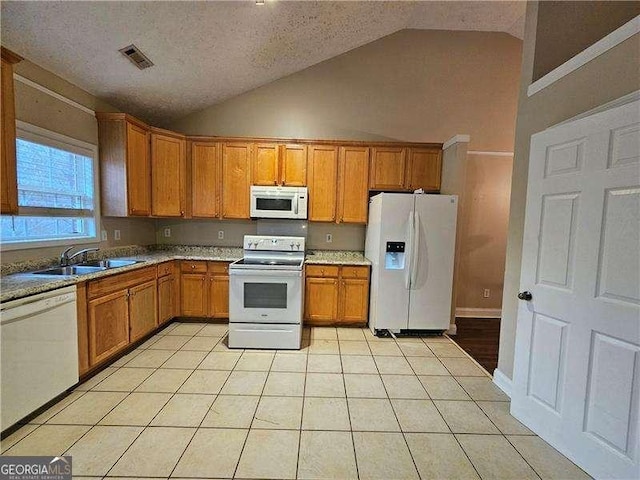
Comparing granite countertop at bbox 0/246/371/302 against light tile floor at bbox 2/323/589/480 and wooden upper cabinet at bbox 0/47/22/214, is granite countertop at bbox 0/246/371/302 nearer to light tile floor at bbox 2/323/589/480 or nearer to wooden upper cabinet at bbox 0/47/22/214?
wooden upper cabinet at bbox 0/47/22/214

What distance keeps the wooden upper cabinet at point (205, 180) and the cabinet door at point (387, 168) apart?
2116 mm

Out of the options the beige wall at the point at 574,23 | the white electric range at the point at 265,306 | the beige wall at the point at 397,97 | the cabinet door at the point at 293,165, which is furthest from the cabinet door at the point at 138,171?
the beige wall at the point at 574,23

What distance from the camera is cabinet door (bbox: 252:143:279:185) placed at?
3.92m

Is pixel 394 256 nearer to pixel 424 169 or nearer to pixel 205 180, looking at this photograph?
pixel 424 169

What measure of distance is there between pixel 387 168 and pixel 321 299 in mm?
1964

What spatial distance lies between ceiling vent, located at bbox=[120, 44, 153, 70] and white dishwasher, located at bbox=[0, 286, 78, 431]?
2.20 m

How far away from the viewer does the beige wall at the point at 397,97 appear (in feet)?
13.4

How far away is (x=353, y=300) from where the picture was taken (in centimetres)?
377

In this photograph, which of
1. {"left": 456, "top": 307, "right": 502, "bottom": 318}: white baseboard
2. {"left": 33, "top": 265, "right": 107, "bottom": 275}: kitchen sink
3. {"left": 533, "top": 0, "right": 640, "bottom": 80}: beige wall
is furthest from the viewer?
{"left": 456, "top": 307, "right": 502, "bottom": 318}: white baseboard

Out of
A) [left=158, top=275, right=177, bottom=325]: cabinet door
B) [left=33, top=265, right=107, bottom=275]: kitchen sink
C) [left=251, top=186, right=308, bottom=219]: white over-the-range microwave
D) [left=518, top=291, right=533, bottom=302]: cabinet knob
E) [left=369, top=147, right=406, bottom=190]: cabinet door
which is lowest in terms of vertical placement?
[left=158, top=275, right=177, bottom=325]: cabinet door

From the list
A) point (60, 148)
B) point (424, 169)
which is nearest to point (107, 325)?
point (60, 148)

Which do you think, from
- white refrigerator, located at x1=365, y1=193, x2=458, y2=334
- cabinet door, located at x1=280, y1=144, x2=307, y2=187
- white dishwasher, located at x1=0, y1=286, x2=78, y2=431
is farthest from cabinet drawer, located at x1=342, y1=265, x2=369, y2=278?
white dishwasher, located at x1=0, y1=286, x2=78, y2=431

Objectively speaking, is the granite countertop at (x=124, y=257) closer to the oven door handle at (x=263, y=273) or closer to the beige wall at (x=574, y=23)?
the oven door handle at (x=263, y=273)

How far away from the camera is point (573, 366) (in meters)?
Result: 1.71
